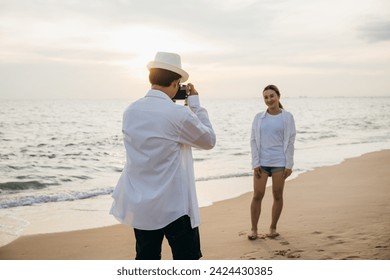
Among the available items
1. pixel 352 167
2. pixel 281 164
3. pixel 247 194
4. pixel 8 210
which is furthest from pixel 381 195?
pixel 8 210

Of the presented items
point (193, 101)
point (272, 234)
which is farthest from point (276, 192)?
point (193, 101)

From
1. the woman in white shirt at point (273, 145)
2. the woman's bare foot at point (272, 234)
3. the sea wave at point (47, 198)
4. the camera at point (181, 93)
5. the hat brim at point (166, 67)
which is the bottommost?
the sea wave at point (47, 198)

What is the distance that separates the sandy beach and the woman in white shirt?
2.04 ft

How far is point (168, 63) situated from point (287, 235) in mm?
3178

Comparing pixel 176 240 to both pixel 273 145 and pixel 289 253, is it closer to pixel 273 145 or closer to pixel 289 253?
pixel 289 253

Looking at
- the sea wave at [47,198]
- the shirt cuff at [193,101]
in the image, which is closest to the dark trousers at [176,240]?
the shirt cuff at [193,101]

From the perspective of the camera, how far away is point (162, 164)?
2369 mm

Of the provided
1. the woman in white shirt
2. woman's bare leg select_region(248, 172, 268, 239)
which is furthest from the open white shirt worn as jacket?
woman's bare leg select_region(248, 172, 268, 239)

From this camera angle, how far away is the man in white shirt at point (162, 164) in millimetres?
2332

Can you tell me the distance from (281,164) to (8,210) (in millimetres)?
5019

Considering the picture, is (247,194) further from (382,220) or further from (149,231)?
(149,231)

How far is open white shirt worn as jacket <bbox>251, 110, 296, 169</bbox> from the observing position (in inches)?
182

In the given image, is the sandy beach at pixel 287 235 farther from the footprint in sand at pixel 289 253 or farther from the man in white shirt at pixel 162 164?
the man in white shirt at pixel 162 164

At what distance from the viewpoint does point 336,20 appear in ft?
18.2
